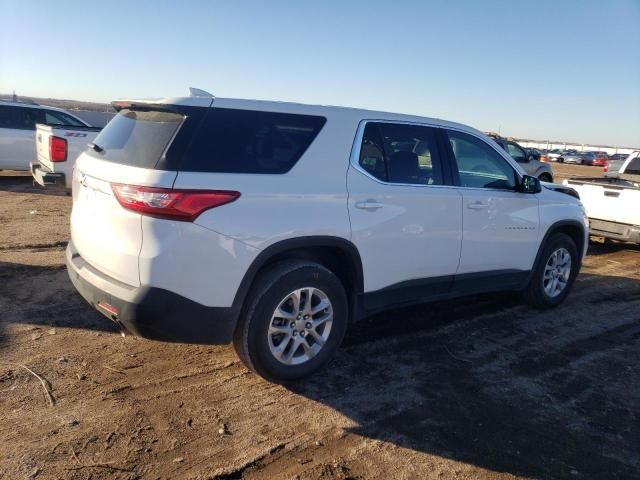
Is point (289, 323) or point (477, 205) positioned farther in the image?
point (477, 205)

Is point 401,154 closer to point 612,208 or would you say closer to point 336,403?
point 336,403

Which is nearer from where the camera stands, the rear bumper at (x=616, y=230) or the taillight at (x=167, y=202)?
the taillight at (x=167, y=202)

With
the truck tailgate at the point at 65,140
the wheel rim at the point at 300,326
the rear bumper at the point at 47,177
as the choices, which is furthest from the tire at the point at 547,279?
the truck tailgate at the point at 65,140

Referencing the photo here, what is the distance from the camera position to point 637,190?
809cm

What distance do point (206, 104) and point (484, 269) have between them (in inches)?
114

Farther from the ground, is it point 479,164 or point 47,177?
point 479,164

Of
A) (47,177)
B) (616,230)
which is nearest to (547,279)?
(616,230)

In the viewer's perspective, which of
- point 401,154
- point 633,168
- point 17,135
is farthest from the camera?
point 17,135

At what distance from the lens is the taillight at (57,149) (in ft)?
28.6

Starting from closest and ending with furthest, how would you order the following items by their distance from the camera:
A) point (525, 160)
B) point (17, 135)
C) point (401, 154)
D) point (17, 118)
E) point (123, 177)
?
point (123, 177), point (401, 154), point (17, 135), point (17, 118), point (525, 160)

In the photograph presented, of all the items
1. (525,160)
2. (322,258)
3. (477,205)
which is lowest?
(322,258)

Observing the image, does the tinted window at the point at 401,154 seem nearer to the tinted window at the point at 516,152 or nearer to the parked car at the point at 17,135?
the parked car at the point at 17,135

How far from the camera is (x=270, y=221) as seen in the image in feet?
11.1

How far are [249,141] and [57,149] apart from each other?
21.5ft
